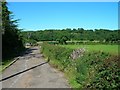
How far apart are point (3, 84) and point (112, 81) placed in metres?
8.34

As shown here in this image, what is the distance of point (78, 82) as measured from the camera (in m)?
16.6

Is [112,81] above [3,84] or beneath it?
above

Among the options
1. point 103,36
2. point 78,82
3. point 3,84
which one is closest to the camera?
point 78,82

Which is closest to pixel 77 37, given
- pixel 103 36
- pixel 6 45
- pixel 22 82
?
pixel 103 36

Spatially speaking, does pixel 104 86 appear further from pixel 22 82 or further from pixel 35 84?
pixel 22 82

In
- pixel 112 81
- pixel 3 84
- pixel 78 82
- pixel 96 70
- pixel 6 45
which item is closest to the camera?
pixel 112 81

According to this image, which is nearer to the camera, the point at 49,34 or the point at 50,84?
the point at 50,84

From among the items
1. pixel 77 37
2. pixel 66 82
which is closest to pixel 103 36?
pixel 77 37

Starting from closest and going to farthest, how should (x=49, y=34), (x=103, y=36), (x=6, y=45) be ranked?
1. (x=6, y=45)
2. (x=103, y=36)
3. (x=49, y=34)

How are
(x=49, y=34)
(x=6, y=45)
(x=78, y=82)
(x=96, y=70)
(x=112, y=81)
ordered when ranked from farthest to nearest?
(x=49, y=34) → (x=6, y=45) → (x=78, y=82) → (x=96, y=70) → (x=112, y=81)

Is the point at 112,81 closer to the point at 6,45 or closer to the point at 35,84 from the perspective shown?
the point at 35,84

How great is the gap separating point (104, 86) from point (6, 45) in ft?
127

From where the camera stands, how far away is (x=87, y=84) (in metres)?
12.9

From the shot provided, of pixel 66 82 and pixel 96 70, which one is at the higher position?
pixel 96 70
